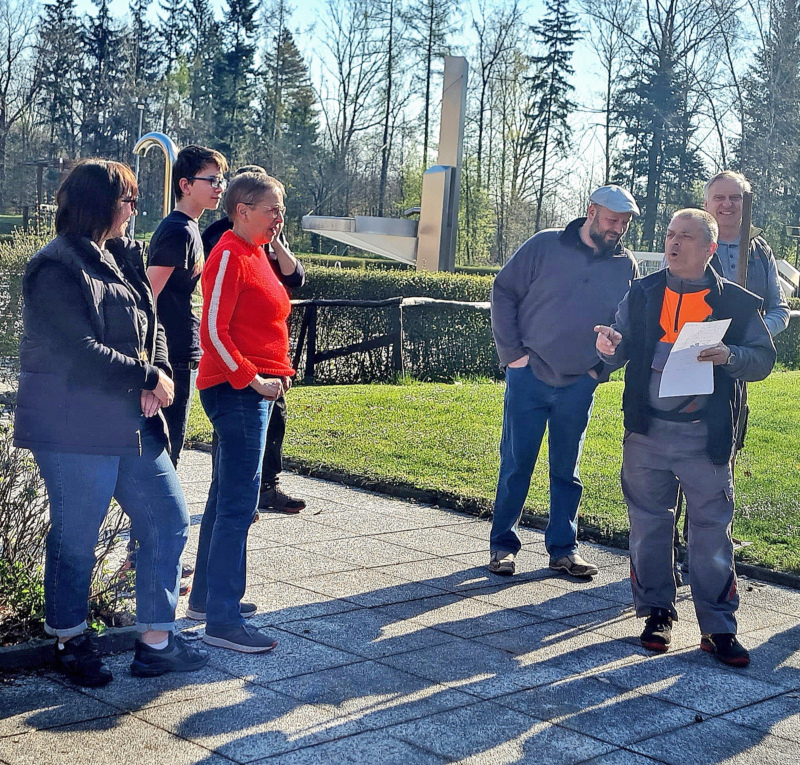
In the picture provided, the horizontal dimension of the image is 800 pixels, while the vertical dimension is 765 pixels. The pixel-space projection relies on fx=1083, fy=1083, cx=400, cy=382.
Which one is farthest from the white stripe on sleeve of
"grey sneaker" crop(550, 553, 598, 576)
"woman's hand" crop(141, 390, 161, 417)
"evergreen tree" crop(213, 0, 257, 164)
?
"evergreen tree" crop(213, 0, 257, 164)

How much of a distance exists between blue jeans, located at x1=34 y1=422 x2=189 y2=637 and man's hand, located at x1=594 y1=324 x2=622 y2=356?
76.6 inches

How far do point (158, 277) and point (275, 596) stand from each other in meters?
1.57

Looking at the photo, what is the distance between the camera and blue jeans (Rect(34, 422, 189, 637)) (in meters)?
3.78

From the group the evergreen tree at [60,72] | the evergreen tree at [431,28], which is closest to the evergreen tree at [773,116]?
the evergreen tree at [431,28]

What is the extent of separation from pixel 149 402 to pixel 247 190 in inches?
39.4

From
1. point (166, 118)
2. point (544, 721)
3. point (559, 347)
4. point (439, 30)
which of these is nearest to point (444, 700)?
point (544, 721)

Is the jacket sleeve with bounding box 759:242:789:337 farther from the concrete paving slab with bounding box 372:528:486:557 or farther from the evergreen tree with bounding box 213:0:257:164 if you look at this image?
the evergreen tree with bounding box 213:0:257:164

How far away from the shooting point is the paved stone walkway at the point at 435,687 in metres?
3.43

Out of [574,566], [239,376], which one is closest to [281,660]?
[239,376]

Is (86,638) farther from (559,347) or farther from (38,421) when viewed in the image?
(559,347)

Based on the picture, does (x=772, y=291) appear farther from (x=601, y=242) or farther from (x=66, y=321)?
(x=66, y=321)

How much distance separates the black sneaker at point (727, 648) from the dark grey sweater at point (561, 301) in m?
1.55

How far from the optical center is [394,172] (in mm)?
62156

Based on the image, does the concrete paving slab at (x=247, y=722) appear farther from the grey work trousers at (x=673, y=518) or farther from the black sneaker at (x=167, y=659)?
the grey work trousers at (x=673, y=518)
